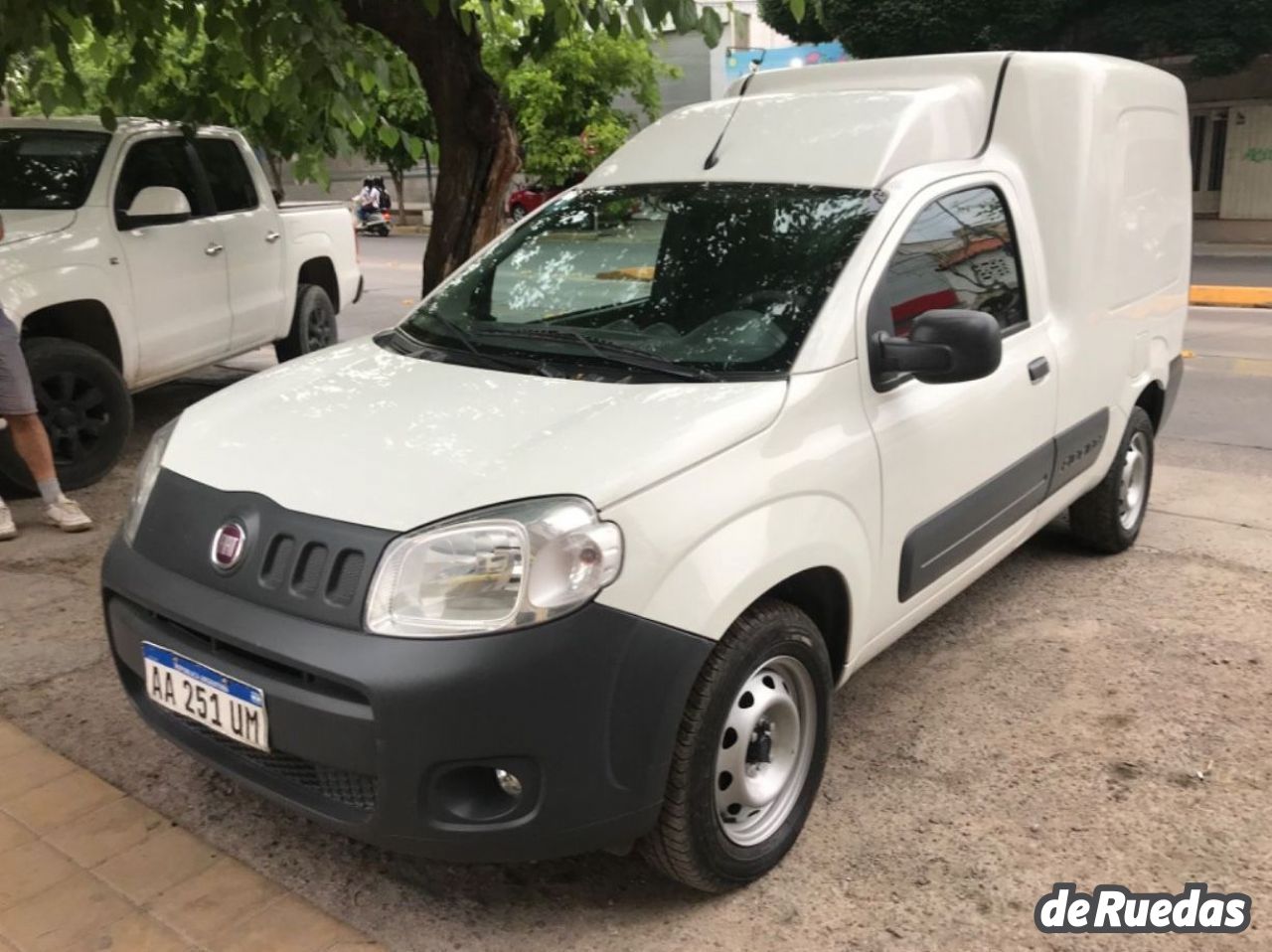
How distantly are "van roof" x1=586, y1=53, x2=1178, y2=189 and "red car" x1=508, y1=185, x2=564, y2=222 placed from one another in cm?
2568

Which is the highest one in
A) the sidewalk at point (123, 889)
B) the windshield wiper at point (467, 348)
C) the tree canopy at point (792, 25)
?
the tree canopy at point (792, 25)

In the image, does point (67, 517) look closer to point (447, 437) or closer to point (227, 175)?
point (227, 175)

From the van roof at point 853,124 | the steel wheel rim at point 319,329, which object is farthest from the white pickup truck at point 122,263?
the van roof at point 853,124

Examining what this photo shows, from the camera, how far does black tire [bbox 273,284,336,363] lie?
833 cm

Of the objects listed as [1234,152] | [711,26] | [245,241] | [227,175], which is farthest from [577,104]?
[711,26]

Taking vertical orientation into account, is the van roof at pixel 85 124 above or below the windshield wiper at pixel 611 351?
above

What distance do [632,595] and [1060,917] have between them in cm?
133

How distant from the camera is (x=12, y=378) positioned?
17.0 ft

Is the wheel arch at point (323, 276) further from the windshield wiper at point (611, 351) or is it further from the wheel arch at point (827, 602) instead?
the wheel arch at point (827, 602)

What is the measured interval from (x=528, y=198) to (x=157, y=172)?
23617mm

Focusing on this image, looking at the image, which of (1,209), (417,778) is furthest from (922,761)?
(1,209)

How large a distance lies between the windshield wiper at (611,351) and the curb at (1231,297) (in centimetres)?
1282

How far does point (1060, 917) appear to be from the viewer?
2691mm

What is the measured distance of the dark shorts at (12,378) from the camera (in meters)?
5.12
